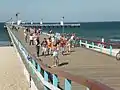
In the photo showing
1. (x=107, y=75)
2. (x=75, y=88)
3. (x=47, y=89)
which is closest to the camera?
(x=47, y=89)

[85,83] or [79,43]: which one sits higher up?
[85,83]

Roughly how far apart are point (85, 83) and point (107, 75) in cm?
888

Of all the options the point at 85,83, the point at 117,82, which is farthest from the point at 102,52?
the point at 85,83

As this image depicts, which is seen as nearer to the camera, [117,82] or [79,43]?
[117,82]

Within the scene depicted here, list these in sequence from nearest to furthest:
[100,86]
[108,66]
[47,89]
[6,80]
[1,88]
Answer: [100,86] → [47,89] → [108,66] → [1,88] → [6,80]

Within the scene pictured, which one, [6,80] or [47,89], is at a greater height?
[47,89]

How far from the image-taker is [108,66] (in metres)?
16.7

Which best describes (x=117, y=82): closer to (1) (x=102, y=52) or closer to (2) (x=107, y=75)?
(2) (x=107, y=75)

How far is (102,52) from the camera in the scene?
25.1 m

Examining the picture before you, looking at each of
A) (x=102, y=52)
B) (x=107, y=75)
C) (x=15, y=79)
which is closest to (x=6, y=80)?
(x=15, y=79)

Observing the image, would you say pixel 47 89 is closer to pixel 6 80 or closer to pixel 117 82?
pixel 117 82

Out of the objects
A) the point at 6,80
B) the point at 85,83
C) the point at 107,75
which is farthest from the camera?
the point at 6,80

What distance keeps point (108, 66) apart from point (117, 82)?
485 cm

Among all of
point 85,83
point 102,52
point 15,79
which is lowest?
point 15,79
